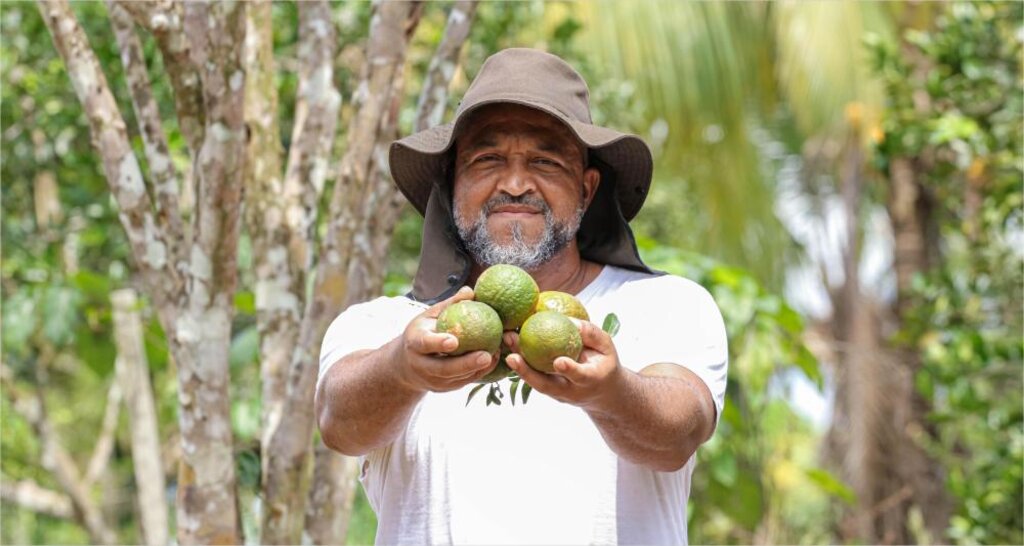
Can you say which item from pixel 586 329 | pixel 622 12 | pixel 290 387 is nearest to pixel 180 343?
pixel 290 387

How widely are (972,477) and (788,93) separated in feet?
19.1

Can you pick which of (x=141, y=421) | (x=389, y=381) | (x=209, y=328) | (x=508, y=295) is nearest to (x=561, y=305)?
(x=508, y=295)

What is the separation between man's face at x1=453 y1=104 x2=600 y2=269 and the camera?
8.46 feet

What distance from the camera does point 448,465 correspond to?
245 cm

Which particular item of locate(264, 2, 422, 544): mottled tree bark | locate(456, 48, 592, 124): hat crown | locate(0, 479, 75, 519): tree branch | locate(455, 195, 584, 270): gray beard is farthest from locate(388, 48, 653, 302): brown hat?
locate(0, 479, 75, 519): tree branch

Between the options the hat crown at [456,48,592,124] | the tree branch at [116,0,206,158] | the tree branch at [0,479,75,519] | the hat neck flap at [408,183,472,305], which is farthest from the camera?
the tree branch at [0,479,75,519]

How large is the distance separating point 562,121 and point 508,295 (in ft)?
1.84

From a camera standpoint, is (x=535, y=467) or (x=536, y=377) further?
(x=535, y=467)

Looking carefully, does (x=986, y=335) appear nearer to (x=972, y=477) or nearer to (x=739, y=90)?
(x=972, y=477)

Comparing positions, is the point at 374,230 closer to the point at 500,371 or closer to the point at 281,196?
the point at 281,196

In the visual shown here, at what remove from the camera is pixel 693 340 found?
2.42m

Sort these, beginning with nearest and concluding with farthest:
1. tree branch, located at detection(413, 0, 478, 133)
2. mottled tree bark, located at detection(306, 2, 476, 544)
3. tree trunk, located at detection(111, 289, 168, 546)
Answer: mottled tree bark, located at detection(306, 2, 476, 544) → tree branch, located at detection(413, 0, 478, 133) → tree trunk, located at detection(111, 289, 168, 546)

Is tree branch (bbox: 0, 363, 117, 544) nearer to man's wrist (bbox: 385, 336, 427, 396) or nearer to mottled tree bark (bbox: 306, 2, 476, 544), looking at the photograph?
mottled tree bark (bbox: 306, 2, 476, 544)

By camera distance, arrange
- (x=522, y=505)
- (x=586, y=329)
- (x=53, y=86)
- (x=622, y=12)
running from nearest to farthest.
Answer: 1. (x=586, y=329)
2. (x=522, y=505)
3. (x=53, y=86)
4. (x=622, y=12)
